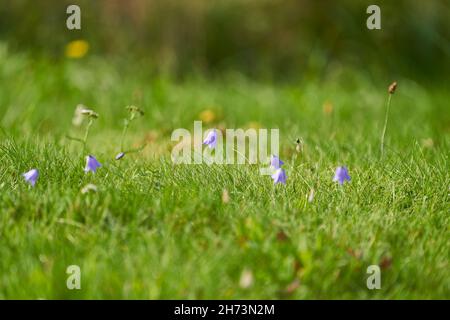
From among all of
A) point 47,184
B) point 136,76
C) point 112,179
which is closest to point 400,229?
point 112,179

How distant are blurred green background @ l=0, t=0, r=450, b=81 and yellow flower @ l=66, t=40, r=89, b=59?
0.20 metres

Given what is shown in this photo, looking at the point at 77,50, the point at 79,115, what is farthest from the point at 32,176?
the point at 77,50

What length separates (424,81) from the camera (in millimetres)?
6895

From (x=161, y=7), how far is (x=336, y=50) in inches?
74.5

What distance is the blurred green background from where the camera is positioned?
719 centimetres

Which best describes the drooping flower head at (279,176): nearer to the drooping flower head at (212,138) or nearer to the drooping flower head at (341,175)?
the drooping flower head at (341,175)

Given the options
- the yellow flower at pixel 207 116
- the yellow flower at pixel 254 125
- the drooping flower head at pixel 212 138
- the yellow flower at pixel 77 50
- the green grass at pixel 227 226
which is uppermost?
the yellow flower at pixel 77 50

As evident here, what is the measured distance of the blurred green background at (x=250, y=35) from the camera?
23.6ft

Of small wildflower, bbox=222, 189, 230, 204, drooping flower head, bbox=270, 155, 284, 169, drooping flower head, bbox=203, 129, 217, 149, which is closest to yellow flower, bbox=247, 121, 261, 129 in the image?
drooping flower head, bbox=203, 129, 217, 149

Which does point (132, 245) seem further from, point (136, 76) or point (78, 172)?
point (136, 76)

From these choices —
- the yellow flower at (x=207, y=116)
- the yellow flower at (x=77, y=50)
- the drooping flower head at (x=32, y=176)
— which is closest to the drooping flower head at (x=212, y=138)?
the drooping flower head at (x=32, y=176)

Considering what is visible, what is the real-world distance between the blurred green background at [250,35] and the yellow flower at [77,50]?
20cm

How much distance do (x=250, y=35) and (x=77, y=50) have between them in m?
2.04

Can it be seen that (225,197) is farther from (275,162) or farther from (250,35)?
(250,35)
